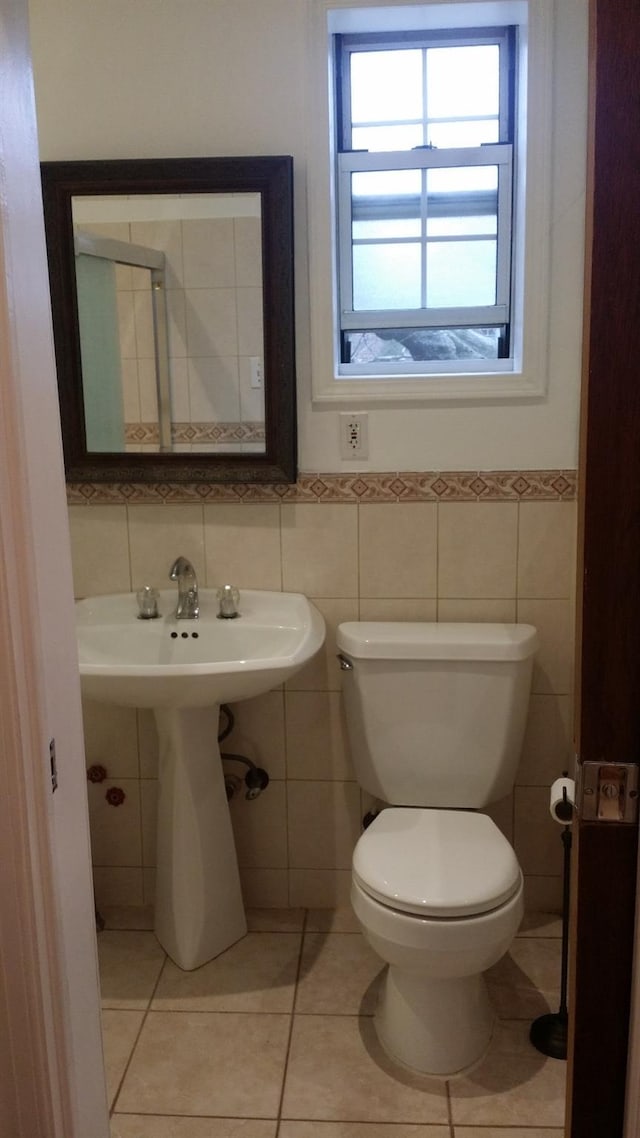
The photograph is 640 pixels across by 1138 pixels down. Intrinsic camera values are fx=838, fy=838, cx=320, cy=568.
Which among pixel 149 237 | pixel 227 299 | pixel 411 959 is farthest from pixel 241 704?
pixel 149 237

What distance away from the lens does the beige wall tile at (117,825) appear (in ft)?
7.41

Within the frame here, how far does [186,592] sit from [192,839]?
0.59 meters

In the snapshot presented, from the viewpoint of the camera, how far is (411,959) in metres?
1.58

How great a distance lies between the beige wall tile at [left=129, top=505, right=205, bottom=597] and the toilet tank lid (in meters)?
0.45

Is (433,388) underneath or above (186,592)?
above

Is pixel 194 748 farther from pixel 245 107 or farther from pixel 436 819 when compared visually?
pixel 245 107

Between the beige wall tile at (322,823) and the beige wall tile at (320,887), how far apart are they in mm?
18

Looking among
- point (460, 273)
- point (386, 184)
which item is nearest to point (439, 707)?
point (460, 273)

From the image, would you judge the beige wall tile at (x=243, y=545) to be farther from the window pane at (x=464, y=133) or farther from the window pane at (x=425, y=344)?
the window pane at (x=464, y=133)

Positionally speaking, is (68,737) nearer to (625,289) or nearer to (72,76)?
(625,289)

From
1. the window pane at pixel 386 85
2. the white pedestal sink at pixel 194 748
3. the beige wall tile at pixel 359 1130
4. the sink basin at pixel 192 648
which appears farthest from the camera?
the window pane at pixel 386 85

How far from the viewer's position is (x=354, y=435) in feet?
6.66

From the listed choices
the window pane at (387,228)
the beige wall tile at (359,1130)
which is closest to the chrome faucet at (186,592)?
the window pane at (387,228)

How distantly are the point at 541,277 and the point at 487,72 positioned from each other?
576 millimetres
